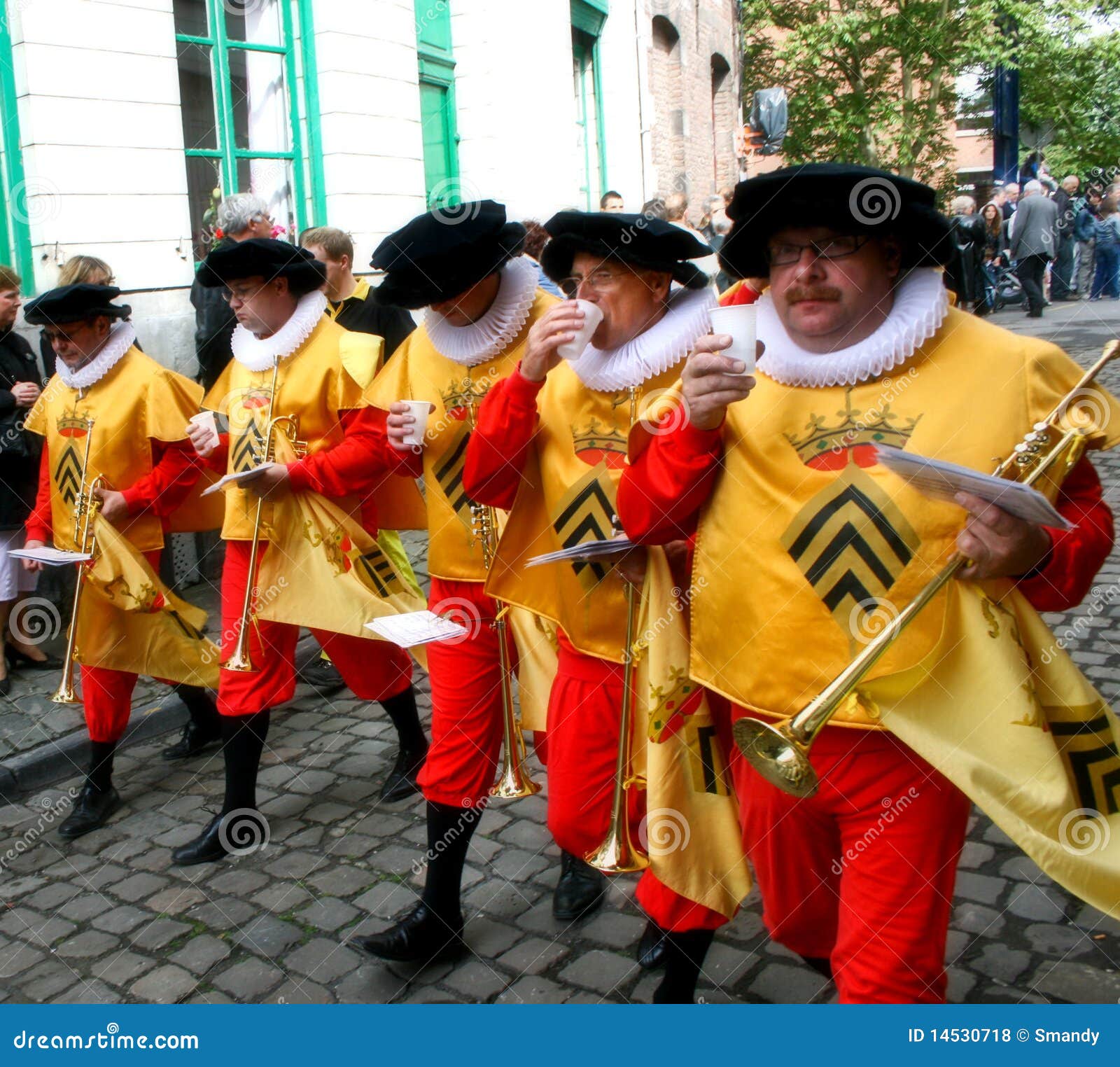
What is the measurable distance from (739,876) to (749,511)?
948mm

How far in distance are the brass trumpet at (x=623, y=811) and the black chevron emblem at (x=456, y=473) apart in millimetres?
764

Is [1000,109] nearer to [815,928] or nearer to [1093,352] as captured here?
[1093,352]

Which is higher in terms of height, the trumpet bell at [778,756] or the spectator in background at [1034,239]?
the spectator in background at [1034,239]

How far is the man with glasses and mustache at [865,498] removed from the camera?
92.0 inches

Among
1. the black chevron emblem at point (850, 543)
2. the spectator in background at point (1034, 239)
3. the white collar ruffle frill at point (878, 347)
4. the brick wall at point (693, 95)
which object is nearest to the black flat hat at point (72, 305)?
the white collar ruffle frill at point (878, 347)

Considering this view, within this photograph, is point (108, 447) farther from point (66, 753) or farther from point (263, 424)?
point (66, 753)

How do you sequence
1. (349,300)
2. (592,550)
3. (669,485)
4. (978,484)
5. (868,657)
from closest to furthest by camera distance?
Result: (978,484) → (868,657) → (669,485) → (592,550) → (349,300)

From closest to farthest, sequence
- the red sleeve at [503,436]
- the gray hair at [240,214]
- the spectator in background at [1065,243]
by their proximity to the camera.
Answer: the red sleeve at [503,436] → the gray hair at [240,214] → the spectator in background at [1065,243]

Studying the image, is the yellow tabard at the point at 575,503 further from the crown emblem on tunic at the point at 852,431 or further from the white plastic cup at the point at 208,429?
the white plastic cup at the point at 208,429

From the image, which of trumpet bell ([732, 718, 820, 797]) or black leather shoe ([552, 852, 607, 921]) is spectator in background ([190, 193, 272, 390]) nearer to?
black leather shoe ([552, 852, 607, 921])

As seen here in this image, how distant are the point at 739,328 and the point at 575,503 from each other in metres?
0.96

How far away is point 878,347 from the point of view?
7.76ft

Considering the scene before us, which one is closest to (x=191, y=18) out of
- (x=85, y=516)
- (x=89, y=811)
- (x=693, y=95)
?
(x=85, y=516)

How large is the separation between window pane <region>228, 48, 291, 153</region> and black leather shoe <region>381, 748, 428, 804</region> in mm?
5876
